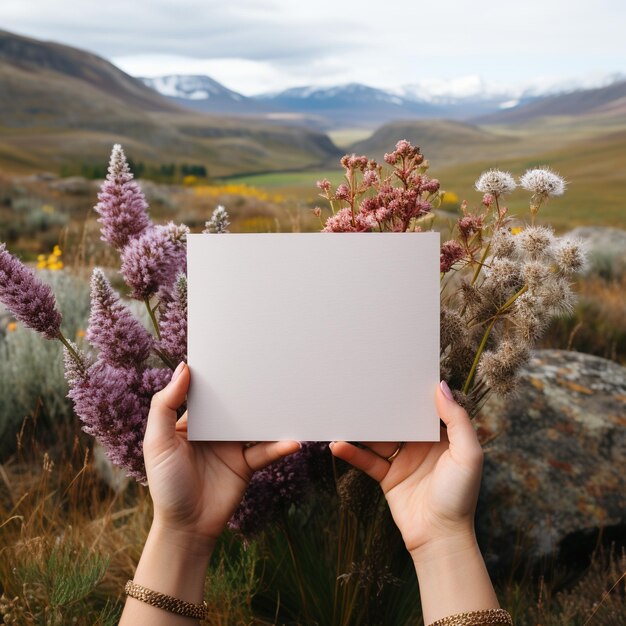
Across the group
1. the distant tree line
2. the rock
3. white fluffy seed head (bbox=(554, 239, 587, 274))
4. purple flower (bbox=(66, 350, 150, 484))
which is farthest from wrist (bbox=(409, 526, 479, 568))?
the distant tree line

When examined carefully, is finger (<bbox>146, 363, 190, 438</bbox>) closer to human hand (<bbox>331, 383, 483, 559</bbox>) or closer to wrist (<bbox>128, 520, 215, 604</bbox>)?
wrist (<bbox>128, 520, 215, 604</bbox>)

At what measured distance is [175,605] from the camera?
150 cm

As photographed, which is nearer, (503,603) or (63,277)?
(503,603)

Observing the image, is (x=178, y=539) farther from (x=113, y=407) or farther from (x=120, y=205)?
(x=120, y=205)

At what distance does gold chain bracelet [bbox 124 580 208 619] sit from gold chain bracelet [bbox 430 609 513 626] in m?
0.57


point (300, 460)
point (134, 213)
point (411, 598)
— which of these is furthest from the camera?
point (411, 598)

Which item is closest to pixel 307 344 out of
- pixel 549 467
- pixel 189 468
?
pixel 189 468

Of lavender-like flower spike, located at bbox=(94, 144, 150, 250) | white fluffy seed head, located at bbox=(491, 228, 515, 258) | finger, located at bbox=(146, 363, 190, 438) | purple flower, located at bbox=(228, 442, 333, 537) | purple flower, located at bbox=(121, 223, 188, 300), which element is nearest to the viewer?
finger, located at bbox=(146, 363, 190, 438)

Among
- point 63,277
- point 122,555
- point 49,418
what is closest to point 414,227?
point 122,555

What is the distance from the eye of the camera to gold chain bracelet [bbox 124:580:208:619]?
1.49 meters

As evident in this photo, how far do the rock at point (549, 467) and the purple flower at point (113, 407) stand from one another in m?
1.56

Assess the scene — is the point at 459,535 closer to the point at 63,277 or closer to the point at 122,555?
the point at 122,555

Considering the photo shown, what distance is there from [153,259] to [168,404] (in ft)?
1.32

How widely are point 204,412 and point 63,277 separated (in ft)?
14.3
